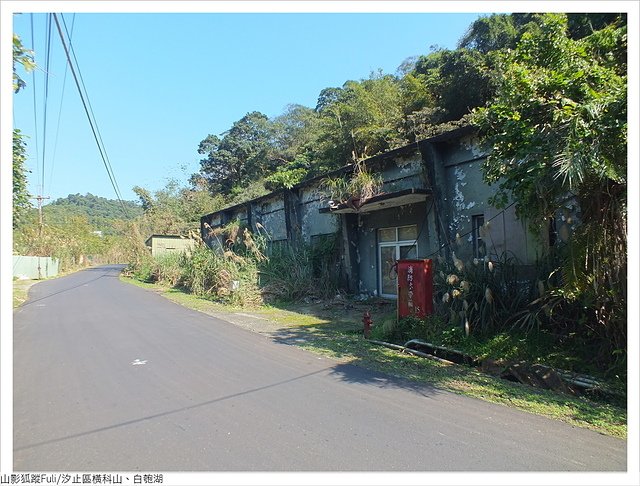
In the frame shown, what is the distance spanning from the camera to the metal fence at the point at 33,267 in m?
33.0

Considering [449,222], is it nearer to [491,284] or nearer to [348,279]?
[491,284]

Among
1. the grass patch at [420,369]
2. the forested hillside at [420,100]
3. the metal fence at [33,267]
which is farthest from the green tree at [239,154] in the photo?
the grass patch at [420,369]

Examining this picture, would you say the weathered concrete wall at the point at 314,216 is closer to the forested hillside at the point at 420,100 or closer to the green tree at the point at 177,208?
the forested hillside at the point at 420,100

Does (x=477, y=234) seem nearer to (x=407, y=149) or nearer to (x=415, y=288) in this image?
(x=415, y=288)

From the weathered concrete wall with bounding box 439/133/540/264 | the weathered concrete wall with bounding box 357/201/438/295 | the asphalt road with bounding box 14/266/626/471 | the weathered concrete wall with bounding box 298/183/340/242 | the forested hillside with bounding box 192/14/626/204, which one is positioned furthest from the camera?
the forested hillside with bounding box 192/14/626/204

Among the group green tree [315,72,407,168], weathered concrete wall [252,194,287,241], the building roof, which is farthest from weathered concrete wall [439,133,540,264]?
weathered concrete wall [252,194,287,241]

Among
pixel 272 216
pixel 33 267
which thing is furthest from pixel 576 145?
pixel 33 267

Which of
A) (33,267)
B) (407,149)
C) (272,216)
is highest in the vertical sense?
(407,149)

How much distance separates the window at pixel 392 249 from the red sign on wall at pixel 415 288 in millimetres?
3679

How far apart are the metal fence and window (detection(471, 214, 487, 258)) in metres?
33.1

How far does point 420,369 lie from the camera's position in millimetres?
6676

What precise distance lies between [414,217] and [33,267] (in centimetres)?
3479

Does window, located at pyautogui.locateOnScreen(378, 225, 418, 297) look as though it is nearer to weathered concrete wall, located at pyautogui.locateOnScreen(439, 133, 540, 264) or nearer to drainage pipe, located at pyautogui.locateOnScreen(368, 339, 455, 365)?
weathered concrete wall, located at pyautogui.locateOnScreen(439, 133, 540, 264)

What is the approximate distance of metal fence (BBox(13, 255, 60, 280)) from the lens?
32969mm
